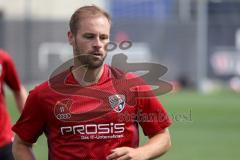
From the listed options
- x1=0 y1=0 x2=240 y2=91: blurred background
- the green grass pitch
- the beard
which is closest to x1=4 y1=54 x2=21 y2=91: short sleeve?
the green grass pitch

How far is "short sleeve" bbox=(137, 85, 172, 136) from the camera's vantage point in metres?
4.80

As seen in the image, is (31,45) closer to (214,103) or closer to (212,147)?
(214,103)

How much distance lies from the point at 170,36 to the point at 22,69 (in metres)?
6.62

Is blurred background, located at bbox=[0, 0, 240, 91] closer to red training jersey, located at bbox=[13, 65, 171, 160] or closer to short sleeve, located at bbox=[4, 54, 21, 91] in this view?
short sleeve, located at bbox=[4, 54, 21, 91]

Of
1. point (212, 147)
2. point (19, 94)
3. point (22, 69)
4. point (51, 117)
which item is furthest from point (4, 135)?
point (22, 69)

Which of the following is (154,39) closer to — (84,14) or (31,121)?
(31,121)

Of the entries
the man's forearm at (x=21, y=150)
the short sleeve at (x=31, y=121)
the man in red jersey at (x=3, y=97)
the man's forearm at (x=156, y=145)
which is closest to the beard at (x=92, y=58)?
the short sleeve at (x=31, y=121)

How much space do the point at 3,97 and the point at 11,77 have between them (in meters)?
0.23

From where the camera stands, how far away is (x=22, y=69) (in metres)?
34.3

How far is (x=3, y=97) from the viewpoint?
733 centimetres

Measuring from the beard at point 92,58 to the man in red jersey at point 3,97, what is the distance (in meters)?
2.48

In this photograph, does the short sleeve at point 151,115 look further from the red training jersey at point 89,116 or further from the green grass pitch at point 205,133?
the green grass pitch at point 205,133

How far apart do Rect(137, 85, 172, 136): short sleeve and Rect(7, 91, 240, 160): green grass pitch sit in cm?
265

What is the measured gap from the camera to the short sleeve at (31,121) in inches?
191
